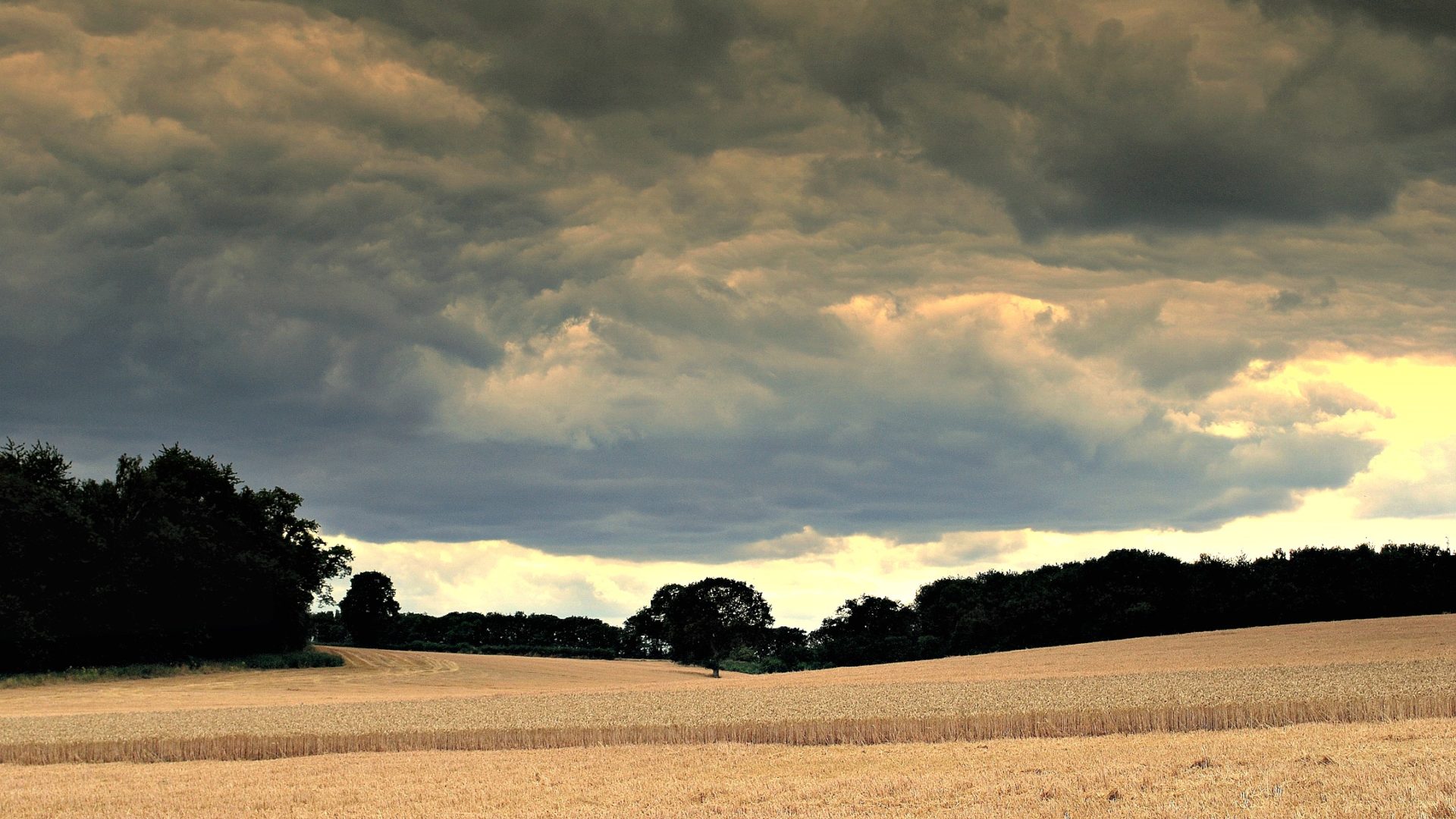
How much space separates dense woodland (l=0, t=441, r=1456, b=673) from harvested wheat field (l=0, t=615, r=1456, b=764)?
10543 mm

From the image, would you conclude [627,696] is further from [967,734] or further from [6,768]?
[6,768]

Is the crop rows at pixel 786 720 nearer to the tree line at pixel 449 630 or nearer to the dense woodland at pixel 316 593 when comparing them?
the dense woodland at pixel 316 593

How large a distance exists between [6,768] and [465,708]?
16.3 metres

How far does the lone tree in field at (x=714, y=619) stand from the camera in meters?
116

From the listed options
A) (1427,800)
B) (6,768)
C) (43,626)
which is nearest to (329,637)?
(43,626)

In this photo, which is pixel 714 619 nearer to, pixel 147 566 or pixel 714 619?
pixel 714 619

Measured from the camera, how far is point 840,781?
24.9 metres

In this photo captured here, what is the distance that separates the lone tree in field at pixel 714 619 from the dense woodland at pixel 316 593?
17 cm

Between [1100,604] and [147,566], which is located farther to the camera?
[1100,604]

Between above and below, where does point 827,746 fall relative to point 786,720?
below

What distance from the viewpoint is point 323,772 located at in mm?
29750

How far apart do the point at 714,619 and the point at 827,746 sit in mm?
84664

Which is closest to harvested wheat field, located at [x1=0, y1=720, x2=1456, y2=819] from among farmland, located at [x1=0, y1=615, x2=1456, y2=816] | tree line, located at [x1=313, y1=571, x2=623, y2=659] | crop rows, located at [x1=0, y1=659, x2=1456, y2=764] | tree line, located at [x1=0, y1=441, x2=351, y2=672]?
farmland, located at [x1=0, y1=615, x2=1456, y2=816]

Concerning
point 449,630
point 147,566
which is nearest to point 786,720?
point 147,566
